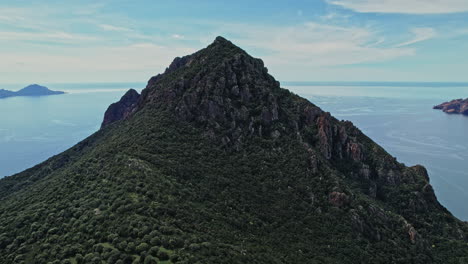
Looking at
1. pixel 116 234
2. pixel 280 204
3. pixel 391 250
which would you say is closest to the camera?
pixel 116 234

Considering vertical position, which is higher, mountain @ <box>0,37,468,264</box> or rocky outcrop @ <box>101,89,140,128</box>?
rocky outcrop @ <box>101,89,140,128</box>

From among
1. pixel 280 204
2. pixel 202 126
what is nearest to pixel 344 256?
pixel 280 204

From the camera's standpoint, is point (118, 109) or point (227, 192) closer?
point (227, 192)

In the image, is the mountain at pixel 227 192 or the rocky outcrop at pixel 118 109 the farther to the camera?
the rocky outcrop at pixel 118 109

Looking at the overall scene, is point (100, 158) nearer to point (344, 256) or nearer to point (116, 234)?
point (116, 234)

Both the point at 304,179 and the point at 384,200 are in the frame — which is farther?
the point at 384,200

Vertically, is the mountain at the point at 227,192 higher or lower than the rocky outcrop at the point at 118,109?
lower

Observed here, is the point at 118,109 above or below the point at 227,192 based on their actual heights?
above

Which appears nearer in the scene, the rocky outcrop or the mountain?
the mountain
